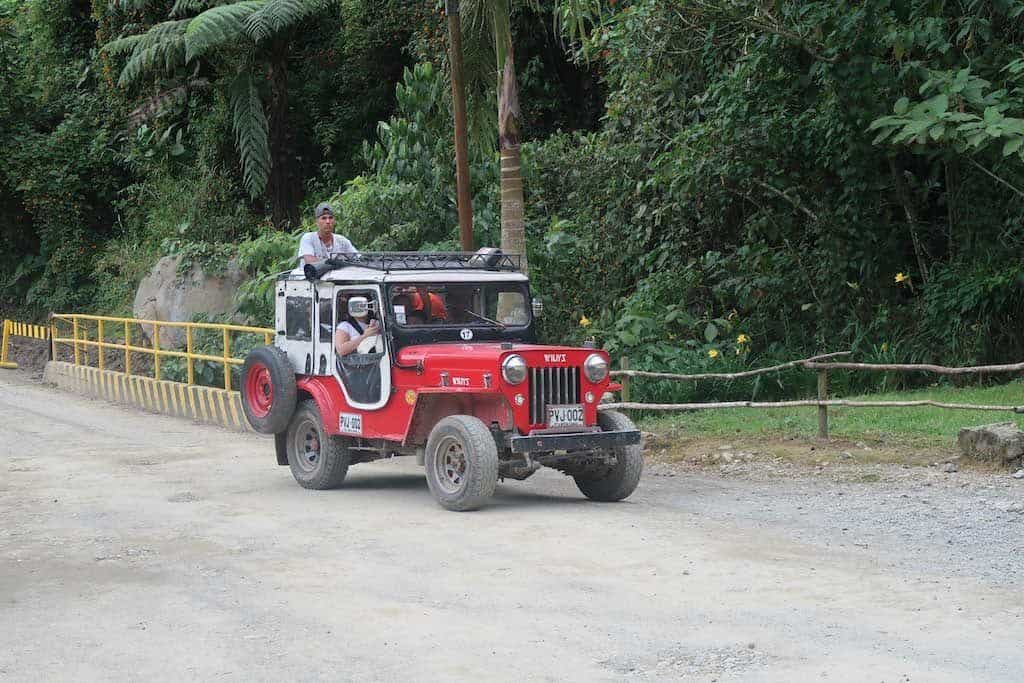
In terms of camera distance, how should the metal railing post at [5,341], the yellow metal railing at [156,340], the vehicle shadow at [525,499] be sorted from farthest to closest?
the metal railing post at [5,341] → the yellow metal railing at [156,340] → the vehicle shadow at [525,499]

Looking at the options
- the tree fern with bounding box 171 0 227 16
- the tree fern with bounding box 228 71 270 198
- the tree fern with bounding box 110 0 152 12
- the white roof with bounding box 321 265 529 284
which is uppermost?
the tree fern with bounding box 110 0 152 12

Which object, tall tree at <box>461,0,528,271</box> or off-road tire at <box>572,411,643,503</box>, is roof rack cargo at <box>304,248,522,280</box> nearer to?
off-road tire at <box>572,411,643,503</box>

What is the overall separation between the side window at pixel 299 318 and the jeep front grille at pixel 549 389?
2587 millimetres

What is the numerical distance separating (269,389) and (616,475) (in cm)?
342

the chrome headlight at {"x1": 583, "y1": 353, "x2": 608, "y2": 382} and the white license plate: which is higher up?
the chrome headlight at {"x1": 583, "y1": 353, "x2": 608, "y2": 382}

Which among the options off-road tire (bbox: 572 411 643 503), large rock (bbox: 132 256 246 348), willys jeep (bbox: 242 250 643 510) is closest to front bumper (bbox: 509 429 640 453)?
willys jeep (bbox: 242 250 643 510)

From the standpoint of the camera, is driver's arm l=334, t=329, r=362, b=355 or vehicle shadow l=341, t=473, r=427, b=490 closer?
driver's arm l=334, t=329, r=362, b=355

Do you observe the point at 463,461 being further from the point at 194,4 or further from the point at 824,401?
the point at 194,4

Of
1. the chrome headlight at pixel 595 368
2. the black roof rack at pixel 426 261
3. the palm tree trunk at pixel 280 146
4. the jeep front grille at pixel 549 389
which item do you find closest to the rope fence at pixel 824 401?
the black roof rack at pixel 426 261

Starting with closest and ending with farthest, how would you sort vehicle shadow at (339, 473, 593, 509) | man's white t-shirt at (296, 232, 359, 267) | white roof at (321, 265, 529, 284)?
vehicle shadow at (339, 473, 593, 509), white roof at (321, 265, 529, 284), man's white t-shirt at (296, 232, 359, 267)

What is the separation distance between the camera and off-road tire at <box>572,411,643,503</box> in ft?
34.5

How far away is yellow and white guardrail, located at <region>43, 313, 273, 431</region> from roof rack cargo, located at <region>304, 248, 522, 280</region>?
116 inches

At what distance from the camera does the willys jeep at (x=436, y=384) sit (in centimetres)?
1019

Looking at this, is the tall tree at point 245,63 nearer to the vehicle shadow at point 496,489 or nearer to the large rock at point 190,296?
the large rock at point 190,296
